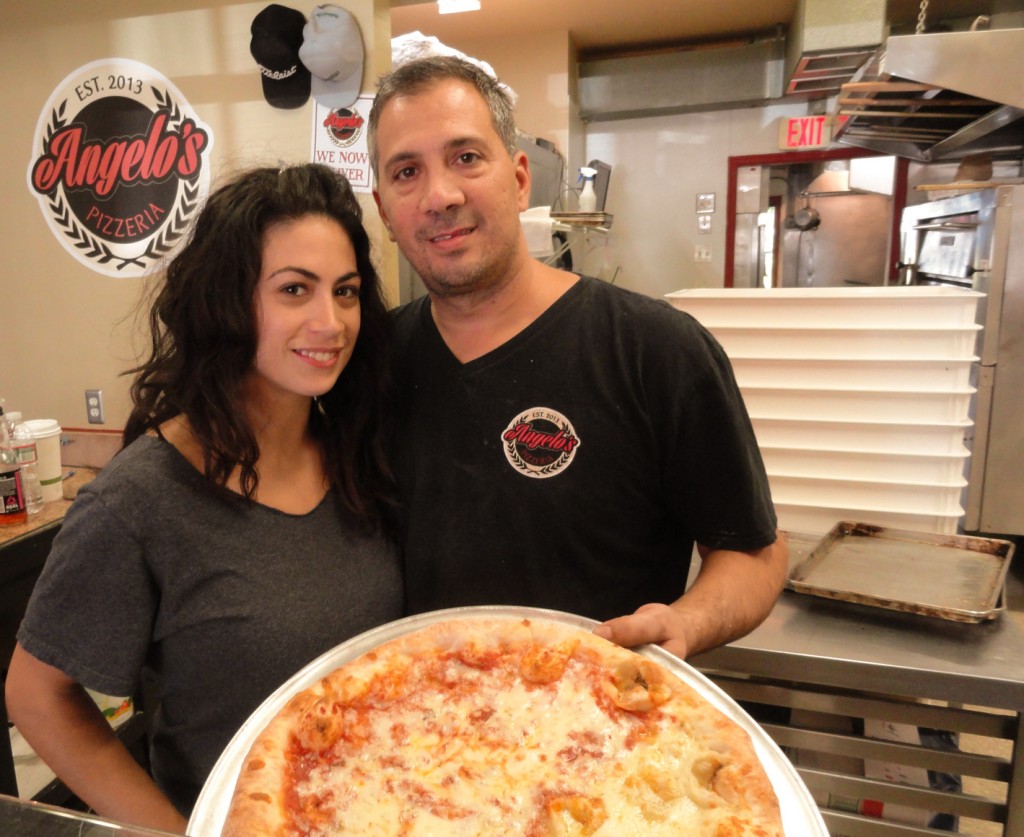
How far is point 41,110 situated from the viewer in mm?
2662

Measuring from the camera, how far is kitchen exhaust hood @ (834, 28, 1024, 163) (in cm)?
294

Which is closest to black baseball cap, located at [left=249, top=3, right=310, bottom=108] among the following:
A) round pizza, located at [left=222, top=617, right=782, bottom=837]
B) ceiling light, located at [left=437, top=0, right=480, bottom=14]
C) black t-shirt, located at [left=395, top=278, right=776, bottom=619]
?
black t-shirt, located at [left=395, top=278, right=776, bottom=619]

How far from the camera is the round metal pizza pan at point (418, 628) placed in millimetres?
746

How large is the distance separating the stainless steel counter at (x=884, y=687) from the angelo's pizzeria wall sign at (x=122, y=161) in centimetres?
232

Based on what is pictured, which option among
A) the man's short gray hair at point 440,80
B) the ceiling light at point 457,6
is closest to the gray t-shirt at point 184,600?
the man's short gray hair at point 440,80

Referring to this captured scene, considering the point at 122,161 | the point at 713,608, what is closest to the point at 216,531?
the point at 713,608

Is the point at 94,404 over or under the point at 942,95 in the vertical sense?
under

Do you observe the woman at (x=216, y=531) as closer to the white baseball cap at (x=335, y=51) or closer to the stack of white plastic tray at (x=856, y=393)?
the white baseball cap at (x=335, y=51)

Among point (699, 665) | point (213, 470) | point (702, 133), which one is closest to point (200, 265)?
point (213, 470)

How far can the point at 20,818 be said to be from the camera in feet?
1.59

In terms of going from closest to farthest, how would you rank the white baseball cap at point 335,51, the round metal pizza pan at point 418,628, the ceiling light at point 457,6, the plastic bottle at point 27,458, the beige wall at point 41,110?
the round metal pizza pan at point 418,628
the plastic bottle at point 27,458
the white baseball cap at point 335,51
the beige wall at point 41,110
the ceiling light at point 457,6

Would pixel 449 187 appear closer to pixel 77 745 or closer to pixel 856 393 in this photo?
pixel 77 745

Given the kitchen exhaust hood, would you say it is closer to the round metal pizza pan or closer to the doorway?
the doorway

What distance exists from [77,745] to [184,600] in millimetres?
272
